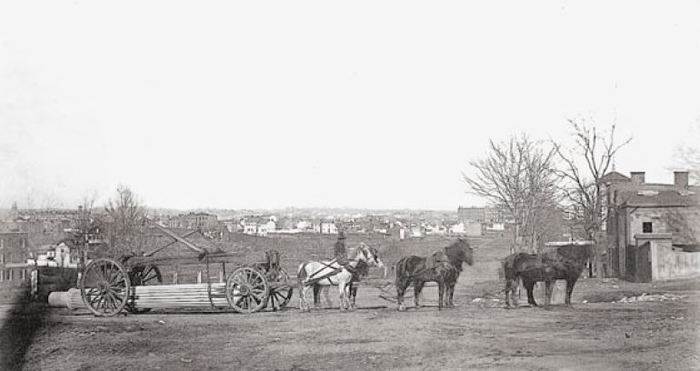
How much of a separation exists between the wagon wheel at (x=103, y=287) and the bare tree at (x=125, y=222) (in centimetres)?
61

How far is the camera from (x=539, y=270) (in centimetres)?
1291

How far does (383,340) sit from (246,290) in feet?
12.0

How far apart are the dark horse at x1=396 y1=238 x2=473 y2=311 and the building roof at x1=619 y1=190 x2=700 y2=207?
43.9 ft

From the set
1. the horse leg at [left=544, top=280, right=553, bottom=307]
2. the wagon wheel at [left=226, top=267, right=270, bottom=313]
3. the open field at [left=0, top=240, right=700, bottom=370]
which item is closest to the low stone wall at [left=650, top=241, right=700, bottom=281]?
the open field at [left=0, top=240, right=700, bottom=370]

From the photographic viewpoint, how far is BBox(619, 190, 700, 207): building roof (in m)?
23.1

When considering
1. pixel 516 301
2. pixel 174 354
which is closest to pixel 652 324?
pixel 516 301

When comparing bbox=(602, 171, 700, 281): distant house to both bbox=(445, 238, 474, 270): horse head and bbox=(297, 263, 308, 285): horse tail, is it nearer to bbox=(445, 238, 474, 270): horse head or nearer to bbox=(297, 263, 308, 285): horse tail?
bbox=(445, 238, 474, 270): horse head

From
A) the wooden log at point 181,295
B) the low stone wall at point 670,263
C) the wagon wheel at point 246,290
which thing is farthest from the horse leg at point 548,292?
the low stone wall at point 670,263

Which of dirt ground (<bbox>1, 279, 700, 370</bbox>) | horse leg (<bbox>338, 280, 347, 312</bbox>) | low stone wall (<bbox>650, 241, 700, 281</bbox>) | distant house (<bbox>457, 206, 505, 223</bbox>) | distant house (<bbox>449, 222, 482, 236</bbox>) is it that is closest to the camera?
dirt ground (<bbox>1, 279, 700, 370</bbox>)

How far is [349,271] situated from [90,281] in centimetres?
456

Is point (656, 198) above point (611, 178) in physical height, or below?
below

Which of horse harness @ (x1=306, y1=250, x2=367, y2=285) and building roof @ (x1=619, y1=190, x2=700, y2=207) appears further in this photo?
building roof @ (x1=619, y1=190, x2=700, y2=207)

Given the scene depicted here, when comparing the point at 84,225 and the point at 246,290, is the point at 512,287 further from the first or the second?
the point at 84,225

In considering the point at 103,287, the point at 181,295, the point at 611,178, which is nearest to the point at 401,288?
the point at 181,295
